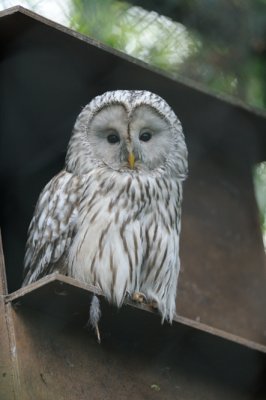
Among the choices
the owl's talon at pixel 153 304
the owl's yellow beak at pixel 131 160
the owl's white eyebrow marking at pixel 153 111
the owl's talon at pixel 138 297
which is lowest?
the owl's talon at pixel 153 304

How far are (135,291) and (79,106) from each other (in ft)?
3.69

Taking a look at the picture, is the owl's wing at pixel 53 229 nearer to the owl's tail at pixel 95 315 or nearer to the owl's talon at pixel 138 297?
the owl's talon at pixel 138 297

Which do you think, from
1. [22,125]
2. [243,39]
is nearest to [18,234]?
[22,125]

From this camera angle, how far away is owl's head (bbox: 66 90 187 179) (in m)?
4.30

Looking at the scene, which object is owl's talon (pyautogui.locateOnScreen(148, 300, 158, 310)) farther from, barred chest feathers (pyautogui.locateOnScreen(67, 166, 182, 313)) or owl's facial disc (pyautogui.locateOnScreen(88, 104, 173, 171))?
owl's facial disc (pyautogui.locateOnScreen(88, 104, 173, 171))

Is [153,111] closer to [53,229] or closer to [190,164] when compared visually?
[190,164]

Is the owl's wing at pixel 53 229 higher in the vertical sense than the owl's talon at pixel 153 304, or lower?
higher

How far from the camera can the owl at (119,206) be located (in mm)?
3967

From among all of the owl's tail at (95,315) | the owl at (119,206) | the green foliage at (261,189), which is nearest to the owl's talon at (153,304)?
the owl at (119,206)

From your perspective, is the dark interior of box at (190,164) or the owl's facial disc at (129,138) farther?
the dark interior of box at (190,164)

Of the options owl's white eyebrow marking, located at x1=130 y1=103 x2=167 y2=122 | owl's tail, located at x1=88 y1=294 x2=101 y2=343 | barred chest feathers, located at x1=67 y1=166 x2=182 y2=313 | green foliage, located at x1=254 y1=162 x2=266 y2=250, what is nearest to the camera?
owl's tail, located at x1=88 y1=294 x2=101 y2=343

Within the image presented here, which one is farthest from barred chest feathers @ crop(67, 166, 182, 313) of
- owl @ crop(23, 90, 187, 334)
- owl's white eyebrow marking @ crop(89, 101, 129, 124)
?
owl's white eyebrow marking @ crop(89, 101, 129, 124)

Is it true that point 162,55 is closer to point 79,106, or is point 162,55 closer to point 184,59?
point 184,59

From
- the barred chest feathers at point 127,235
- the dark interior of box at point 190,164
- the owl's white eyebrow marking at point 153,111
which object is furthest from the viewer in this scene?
the dark interior of box at point 190,164
